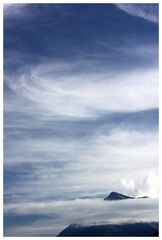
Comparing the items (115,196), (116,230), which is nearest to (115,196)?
(115,196)

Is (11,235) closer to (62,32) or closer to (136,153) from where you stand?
(136,153)

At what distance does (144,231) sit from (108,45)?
54.2 inches

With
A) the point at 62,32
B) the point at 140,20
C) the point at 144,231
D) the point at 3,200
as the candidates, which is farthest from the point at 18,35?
the point at 144,231

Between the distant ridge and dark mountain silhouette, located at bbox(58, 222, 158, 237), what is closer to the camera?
dark mountain silhouette, located at bbox(58, 222, 158, 237)

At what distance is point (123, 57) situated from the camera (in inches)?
140

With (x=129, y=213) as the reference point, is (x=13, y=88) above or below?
above

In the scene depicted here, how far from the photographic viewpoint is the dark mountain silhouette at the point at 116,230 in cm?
338

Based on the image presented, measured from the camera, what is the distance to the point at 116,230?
3432 mm

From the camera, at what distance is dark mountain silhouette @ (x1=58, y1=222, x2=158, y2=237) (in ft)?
11.1

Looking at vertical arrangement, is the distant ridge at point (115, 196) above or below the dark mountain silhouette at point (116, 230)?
above

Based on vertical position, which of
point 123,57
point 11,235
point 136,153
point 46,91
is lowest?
point 11,235

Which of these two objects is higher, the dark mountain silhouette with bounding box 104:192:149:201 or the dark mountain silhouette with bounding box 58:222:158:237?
the dark mountain silhouette with bounding box 104:192:149:201

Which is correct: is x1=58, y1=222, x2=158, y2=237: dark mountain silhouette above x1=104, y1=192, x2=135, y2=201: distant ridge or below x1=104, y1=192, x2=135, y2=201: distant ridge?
below

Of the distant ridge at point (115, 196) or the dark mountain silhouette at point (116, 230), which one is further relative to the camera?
the distant ridge at point (115, 196)
